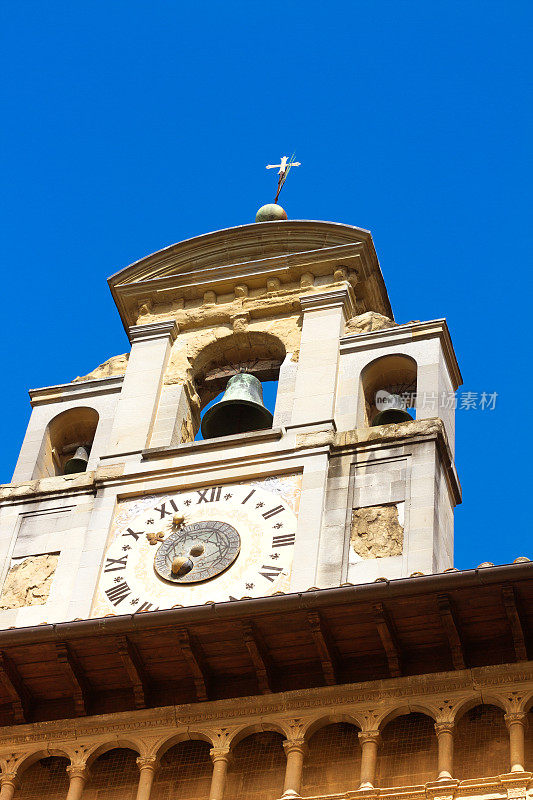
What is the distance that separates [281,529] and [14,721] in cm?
418

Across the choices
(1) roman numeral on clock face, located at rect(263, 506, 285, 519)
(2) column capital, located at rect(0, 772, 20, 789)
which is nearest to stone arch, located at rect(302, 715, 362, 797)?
(2) column capital, located at rect(0, 772, 20, 789)

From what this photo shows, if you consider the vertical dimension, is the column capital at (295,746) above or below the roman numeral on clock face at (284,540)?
below

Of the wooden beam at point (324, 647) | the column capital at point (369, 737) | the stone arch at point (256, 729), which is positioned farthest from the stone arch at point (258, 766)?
the column capital at point (369, 737)

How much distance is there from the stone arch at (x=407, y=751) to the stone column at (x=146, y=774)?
2.23m

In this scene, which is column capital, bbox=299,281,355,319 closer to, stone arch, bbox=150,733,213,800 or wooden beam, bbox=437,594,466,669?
wooden beam, bbox=437,594,466,669

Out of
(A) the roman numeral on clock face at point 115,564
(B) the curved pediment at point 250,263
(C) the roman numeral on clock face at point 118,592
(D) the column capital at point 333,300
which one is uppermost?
(B) the curved pediment at point 250,263

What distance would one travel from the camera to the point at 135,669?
63.0 ft

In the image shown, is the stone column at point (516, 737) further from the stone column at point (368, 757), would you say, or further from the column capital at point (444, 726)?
the stone column at point (368, 757)

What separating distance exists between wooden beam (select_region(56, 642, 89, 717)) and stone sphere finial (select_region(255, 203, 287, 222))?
10834 mm

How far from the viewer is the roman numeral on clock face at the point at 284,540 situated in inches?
867

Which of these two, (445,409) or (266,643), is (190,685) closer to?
(266,643)

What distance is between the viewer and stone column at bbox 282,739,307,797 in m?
18.2

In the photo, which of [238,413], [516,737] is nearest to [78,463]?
[238,413]

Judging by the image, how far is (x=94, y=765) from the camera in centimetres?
1927
